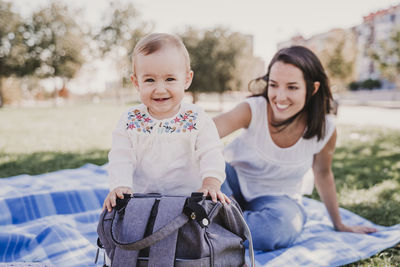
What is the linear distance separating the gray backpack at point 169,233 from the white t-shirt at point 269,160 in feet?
3.82

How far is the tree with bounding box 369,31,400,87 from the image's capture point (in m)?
20.0

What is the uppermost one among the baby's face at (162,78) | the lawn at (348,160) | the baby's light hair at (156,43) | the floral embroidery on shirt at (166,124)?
the baby's light hair at (156,43)

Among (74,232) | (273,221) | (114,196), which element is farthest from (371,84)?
(114,196)

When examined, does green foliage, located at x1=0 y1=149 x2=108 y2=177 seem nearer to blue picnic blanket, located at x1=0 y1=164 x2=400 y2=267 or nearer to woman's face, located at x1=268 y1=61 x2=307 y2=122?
blue picnic blanket, located at x1=0 y1=164 x2=400 y2=267

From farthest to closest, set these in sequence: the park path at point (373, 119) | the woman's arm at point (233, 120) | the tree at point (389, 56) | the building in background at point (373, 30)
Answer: the building in background at point (373, 30) < the tree at point (389, 56) < the park path at point (373, 119) < the woman's arm at point (233, 120)

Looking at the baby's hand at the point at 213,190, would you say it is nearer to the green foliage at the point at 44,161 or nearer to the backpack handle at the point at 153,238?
the backpack handle at the point at 153,238

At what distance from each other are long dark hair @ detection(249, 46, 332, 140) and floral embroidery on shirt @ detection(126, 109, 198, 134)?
1.07 meters

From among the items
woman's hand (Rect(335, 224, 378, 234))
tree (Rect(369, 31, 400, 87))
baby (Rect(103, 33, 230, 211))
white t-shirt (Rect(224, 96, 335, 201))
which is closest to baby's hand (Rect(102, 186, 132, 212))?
baby (Rect(103, 33, 230, 211))

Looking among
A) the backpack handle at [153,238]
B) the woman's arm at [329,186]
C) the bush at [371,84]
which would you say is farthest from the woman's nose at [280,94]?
the bush at [371,84]

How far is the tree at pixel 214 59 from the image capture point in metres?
23.2

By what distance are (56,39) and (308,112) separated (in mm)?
29657

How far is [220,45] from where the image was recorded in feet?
77.3

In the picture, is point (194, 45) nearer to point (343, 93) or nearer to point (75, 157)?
point (75, 157)

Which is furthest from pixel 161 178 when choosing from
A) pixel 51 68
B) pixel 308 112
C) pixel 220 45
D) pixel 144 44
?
pixel 51 68
